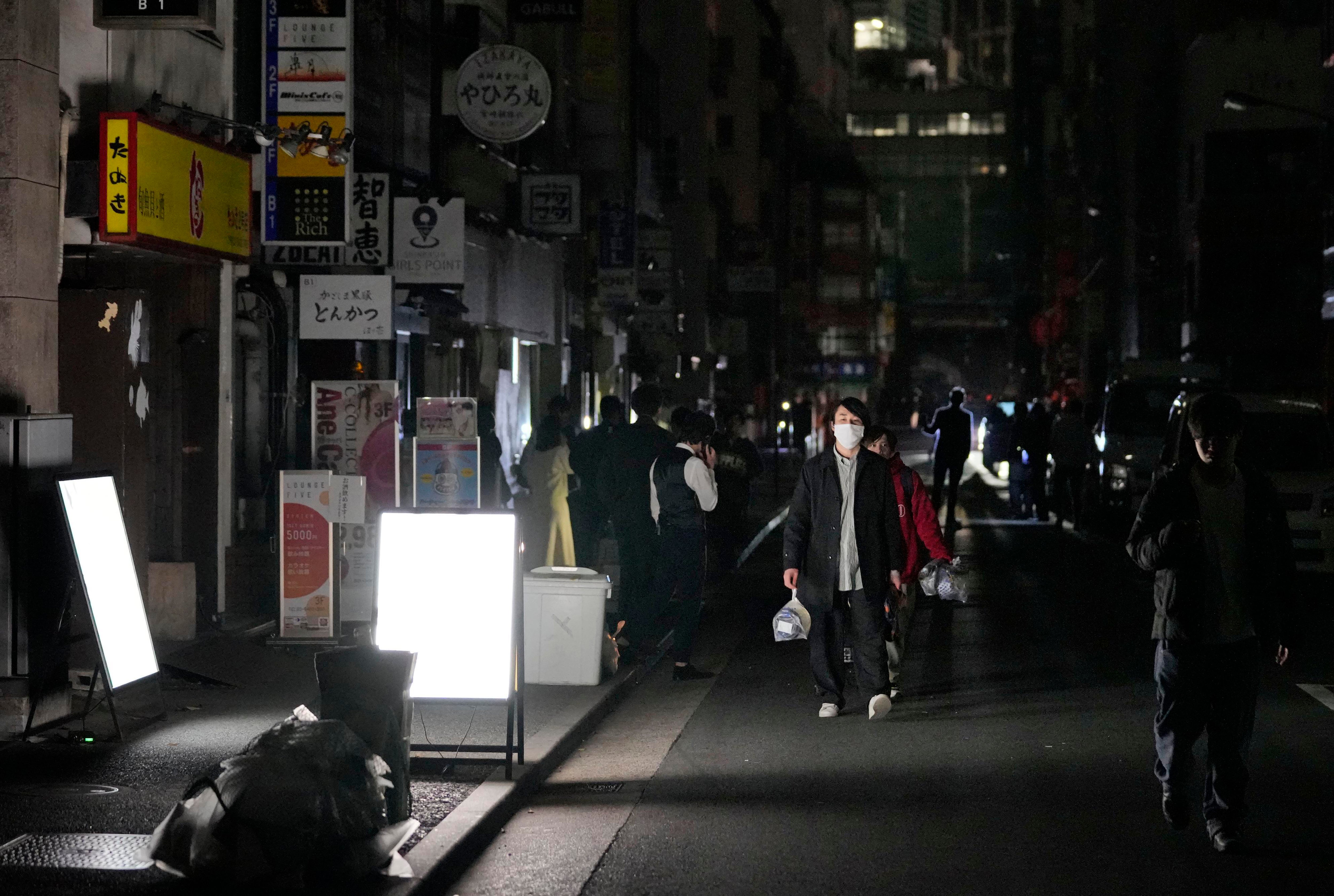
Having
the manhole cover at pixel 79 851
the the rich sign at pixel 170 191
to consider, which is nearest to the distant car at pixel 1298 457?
the the rich sign at pixel 170 191

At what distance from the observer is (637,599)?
13172mm

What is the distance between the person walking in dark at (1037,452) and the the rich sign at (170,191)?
15.2 m

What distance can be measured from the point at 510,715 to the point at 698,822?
3.92 ft

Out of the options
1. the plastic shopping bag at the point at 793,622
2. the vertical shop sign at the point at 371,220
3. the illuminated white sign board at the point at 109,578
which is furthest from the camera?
the vertical shop sign at the point at 371,220

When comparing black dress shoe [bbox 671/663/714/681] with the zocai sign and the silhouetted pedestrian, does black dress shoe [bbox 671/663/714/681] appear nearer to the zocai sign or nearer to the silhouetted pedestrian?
the silhouetted pedestrian

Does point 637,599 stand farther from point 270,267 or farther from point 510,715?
point 270,267

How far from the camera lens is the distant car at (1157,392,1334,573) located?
59.4 feet

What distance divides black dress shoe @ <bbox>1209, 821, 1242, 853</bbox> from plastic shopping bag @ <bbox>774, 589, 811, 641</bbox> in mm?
3951

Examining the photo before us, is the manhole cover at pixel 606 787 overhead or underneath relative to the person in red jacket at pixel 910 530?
underneath

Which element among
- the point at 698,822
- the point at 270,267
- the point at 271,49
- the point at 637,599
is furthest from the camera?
the point at 270,267

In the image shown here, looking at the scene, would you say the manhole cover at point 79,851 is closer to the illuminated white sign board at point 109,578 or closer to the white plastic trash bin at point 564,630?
the illuminated white sign board at point 109,578

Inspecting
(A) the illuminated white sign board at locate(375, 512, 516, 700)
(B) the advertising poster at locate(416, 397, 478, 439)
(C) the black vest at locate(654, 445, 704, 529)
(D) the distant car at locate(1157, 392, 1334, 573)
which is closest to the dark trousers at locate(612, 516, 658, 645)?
(C) the black vest at locate(654, 445, 704, 529)

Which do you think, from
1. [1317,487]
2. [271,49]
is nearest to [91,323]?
[271,49]

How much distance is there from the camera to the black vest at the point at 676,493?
1192cm
